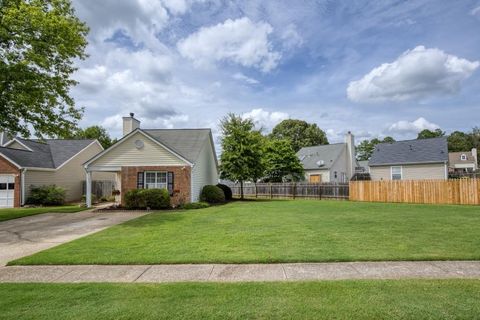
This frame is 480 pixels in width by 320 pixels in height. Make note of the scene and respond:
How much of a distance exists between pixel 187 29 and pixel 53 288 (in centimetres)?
1131

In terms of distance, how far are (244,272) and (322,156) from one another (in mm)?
33636

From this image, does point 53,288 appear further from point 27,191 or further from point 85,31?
point 27,191

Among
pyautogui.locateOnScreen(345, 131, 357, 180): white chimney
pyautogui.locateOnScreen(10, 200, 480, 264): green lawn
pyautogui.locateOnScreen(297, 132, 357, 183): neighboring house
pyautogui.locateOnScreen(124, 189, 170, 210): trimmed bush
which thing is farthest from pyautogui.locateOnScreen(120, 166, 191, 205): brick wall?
pyautogui.locateOnScreen(345, 131, 357, 180): white chimney

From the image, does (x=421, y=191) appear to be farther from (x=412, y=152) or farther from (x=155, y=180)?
(x=155, y=180)

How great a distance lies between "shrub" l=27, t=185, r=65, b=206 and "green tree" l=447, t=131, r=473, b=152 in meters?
75.6

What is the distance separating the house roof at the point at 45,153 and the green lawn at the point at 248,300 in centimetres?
2011

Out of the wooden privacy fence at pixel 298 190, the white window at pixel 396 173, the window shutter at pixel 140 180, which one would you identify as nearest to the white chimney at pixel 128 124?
the window shutter at pixel 140 180

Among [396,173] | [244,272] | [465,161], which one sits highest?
[465,161]

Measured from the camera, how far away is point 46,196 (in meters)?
22.5

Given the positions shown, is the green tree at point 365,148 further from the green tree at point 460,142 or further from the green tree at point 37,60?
the green tree at point 37,60

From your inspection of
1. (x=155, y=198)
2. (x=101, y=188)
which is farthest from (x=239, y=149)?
(x=101, y=188)

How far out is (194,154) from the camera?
787 inches

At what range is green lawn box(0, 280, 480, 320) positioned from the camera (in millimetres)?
3732

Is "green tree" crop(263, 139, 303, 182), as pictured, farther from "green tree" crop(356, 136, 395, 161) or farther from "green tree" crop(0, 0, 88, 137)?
"green tree" crop(356, 136, 395, 161)
